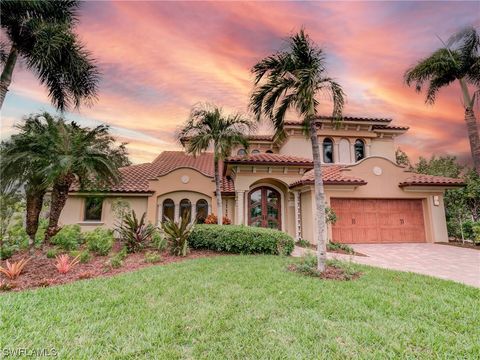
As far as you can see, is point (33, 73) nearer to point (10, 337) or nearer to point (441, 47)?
point (10, 337)

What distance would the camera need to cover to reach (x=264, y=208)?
16234 mm

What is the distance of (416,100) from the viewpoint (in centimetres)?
1611

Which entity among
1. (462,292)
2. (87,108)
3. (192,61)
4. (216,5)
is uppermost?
(216,5)

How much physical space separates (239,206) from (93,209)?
9858mm

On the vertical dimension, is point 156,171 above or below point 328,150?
below

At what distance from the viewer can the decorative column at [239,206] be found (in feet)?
48.7

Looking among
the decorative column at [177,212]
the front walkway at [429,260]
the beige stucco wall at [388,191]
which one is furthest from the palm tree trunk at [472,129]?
the decorative column at [177,212]

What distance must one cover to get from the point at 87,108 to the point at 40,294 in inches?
369

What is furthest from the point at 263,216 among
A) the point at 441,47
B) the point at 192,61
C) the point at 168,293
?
the point at 441,47

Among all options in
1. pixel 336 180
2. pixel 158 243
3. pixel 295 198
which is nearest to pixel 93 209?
pixel 158 243

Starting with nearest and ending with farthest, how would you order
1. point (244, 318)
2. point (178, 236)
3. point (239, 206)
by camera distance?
1. point (244, 318)
2. point (178, 236)
3. point (239, 206)

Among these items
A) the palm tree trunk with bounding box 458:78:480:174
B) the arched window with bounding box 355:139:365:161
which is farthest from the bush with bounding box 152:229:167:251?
the palm tree trunk with bounding box 458:78:480:174

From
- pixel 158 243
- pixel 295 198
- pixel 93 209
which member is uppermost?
pixel 295 198

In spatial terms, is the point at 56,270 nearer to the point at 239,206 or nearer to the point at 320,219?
the point at 320,219
